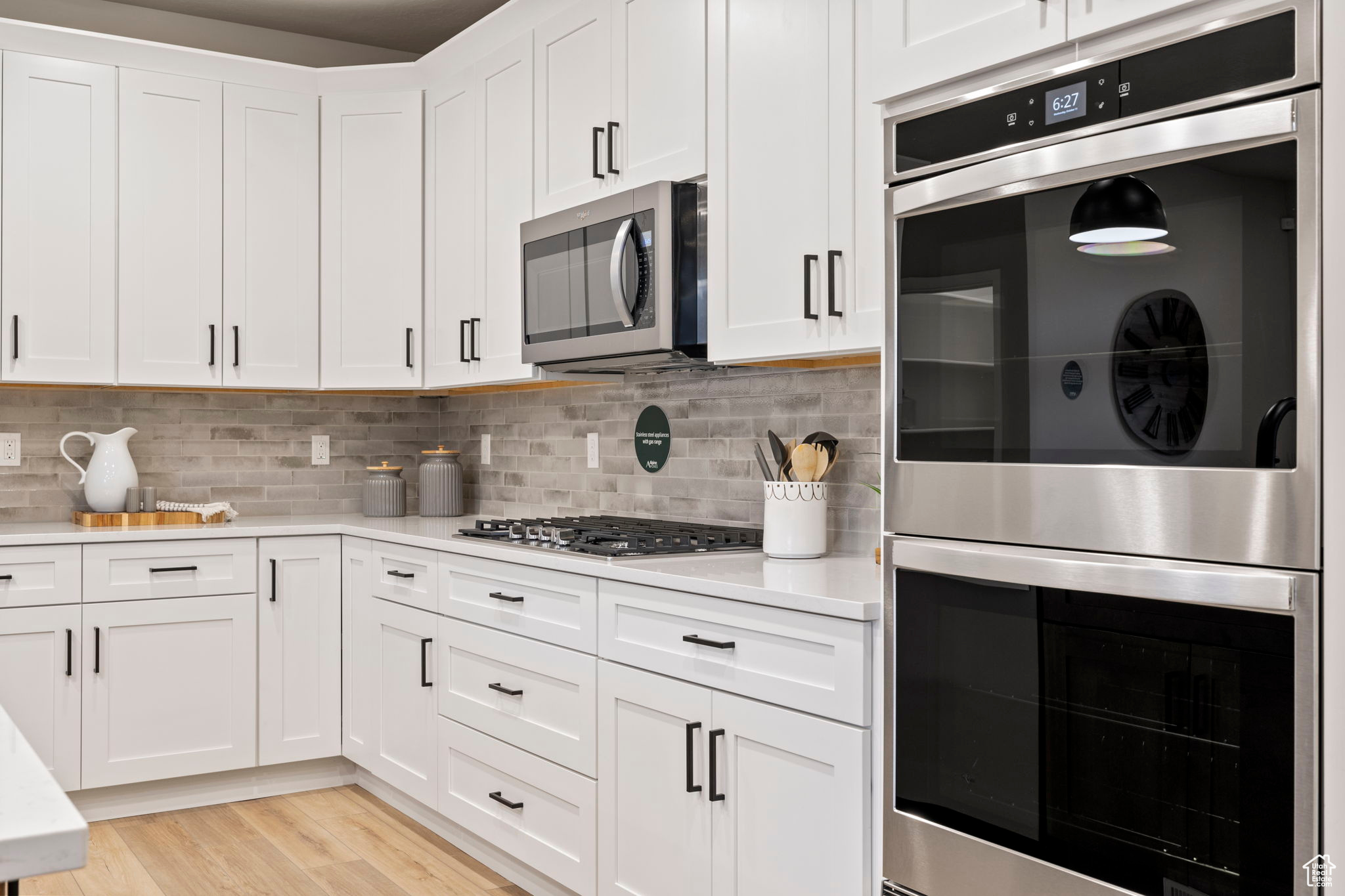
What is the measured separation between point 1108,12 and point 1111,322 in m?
0.40

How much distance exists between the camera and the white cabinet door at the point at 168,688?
345 cm

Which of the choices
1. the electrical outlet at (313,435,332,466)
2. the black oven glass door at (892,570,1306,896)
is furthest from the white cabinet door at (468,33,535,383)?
the black oven glass door at (892,570,1306,896)

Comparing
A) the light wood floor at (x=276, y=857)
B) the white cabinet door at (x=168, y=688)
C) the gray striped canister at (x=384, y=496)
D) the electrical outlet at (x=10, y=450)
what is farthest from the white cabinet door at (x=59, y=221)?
the light wood floor at (x=276, y=857)

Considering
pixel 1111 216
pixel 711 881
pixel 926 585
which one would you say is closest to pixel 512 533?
pixel 711 881

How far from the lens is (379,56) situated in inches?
179

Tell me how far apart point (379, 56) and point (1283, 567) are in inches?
163

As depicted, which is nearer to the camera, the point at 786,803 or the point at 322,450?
the point at 786,803

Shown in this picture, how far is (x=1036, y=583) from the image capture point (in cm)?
151

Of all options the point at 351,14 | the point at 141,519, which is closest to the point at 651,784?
the point at 141,519

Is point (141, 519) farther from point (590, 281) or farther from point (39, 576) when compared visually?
point (590, 281)

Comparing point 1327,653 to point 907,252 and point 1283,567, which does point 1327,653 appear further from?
point 907,252

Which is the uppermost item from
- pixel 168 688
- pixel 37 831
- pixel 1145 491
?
pixel 1145 491

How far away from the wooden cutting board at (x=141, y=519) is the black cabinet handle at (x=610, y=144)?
1.93 metres

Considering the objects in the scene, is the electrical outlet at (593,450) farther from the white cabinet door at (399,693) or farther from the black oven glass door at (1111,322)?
the black oven glass door at (1111,322)
